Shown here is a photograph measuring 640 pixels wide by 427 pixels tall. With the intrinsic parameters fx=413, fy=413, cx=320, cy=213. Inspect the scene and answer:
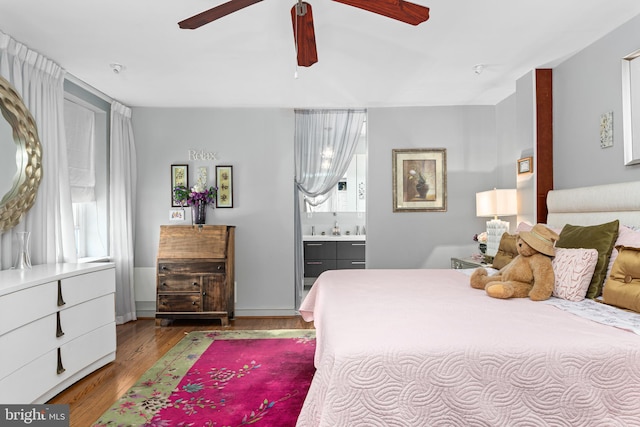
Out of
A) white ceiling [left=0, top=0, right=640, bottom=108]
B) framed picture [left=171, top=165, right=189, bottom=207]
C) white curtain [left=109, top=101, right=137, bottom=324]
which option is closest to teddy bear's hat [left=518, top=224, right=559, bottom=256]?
white ceiling [left=0, top=0, right=640, bottom=108]

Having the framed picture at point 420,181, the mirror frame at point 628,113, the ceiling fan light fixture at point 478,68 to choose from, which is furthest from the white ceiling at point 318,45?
the framed picture at point 420,181

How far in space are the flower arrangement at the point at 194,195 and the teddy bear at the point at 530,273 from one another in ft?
11.2

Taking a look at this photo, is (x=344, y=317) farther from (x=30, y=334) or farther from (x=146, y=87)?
(x=146, y=87)

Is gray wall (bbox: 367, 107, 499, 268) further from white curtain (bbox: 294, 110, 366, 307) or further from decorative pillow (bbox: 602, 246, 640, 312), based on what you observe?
decorative pillow (bbox: 602, 246, 640, 312)

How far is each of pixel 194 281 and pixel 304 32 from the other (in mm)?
3181

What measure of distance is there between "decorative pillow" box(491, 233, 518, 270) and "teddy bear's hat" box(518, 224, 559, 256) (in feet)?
1.70

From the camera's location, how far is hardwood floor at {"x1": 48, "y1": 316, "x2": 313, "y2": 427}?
2.62m

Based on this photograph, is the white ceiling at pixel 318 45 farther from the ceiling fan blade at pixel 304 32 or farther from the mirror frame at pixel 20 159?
the mirror frame at pixel 20 159

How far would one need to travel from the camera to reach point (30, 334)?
246 centimetres

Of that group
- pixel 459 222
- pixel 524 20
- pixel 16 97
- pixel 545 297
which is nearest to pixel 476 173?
pixel 459 222

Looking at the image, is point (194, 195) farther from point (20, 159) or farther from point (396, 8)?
point (396, 8)

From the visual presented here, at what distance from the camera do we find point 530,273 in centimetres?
238

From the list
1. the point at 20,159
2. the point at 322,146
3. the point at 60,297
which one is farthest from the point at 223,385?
the point at 322,146

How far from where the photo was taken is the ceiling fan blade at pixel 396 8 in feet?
6.32
